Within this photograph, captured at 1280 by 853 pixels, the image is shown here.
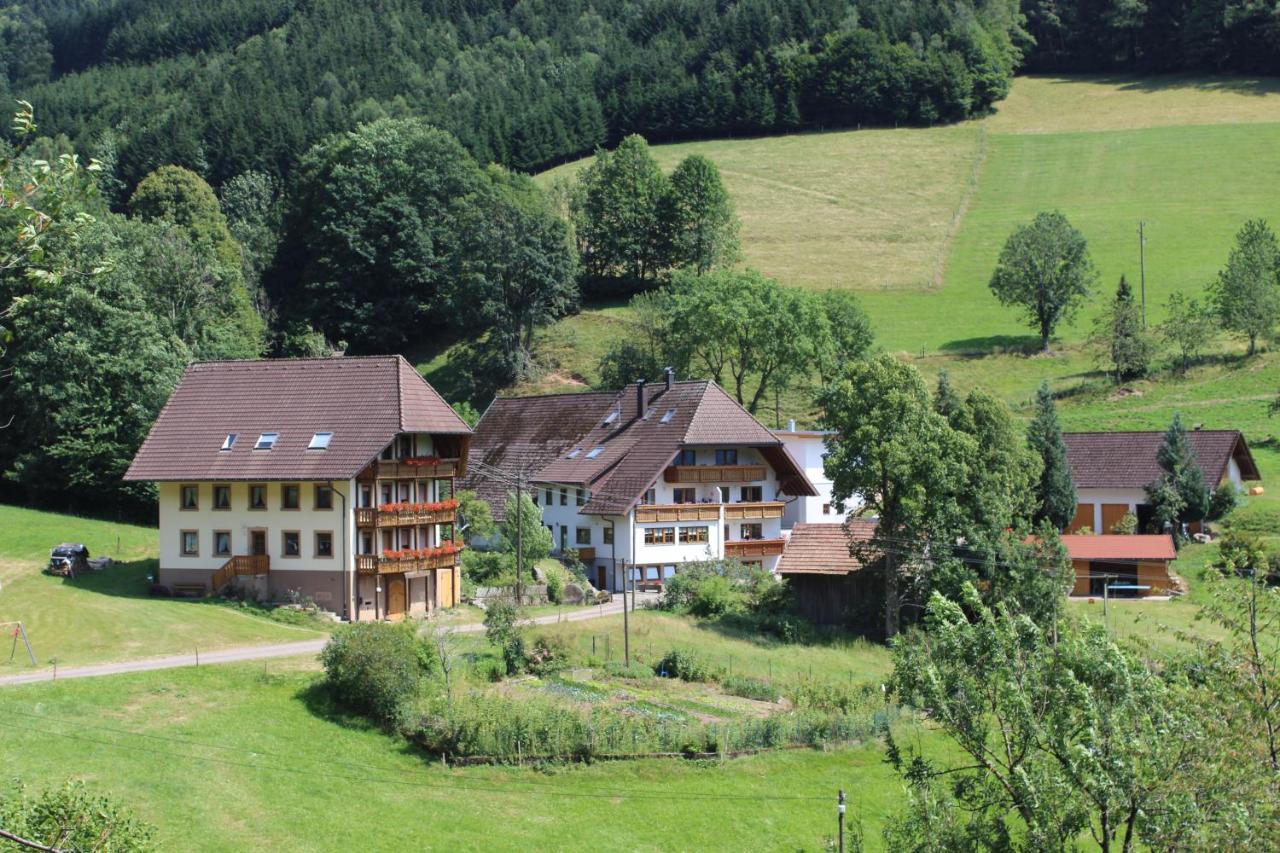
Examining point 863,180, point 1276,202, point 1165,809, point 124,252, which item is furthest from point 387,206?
point 1165,809

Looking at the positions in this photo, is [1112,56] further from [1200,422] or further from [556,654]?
[556,654]

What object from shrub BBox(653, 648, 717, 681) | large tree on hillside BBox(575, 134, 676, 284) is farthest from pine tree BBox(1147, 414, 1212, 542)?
large tree on hillside BBox(575, 134, 676, 284)

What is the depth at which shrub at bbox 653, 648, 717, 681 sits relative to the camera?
4675 cm

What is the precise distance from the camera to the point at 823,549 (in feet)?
193

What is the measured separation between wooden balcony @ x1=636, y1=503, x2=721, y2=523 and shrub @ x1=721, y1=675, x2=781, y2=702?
1838 centimetres

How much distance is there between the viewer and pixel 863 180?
138125mm

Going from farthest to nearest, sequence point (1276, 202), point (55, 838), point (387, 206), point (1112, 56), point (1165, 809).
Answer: point (1112, 56), point (1276, 202), point (387, 206), point (1165, 809), point (55, 838)

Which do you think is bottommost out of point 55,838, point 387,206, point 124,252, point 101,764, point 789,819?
point 789,819

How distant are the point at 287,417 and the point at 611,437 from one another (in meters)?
20.4

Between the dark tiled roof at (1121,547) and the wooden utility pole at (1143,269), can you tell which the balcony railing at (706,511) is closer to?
the dark tiled roof at (1121,547)

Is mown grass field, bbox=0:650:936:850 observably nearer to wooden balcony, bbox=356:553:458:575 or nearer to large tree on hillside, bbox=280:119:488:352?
wooden balcony, bbox=356:553:458:575

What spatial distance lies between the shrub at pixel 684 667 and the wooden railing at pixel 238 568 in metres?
15.5

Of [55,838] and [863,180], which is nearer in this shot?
[55,838]

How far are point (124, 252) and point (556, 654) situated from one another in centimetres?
4190
